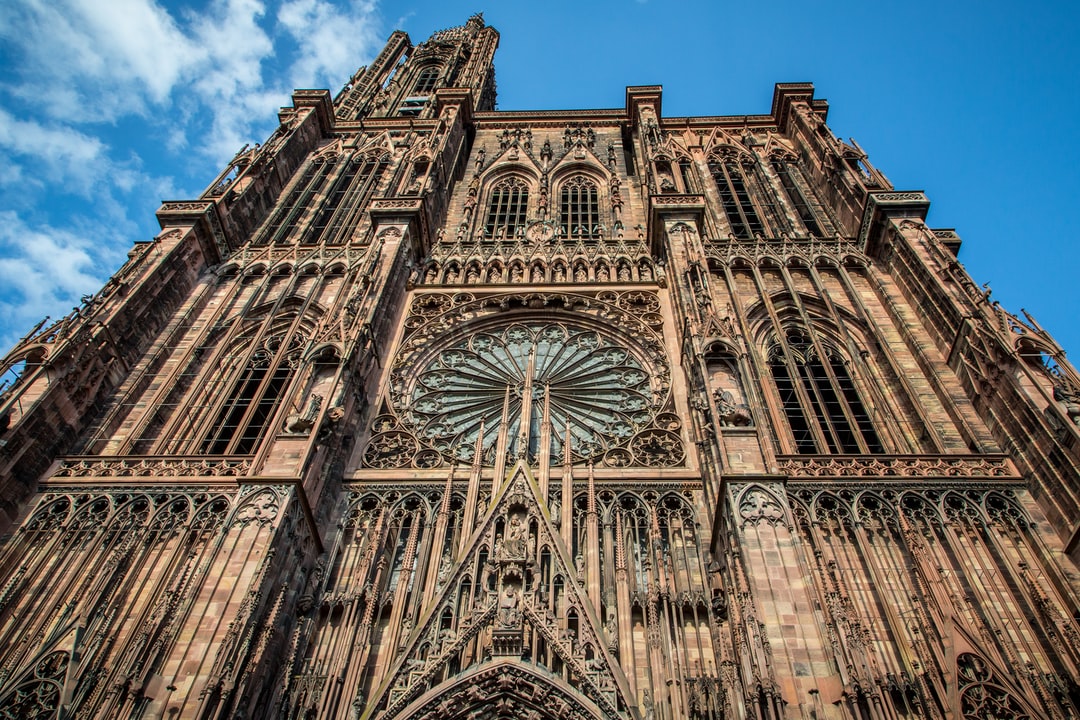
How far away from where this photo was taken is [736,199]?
900 inches

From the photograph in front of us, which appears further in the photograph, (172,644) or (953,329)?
(953,329)

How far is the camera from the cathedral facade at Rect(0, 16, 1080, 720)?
980cm

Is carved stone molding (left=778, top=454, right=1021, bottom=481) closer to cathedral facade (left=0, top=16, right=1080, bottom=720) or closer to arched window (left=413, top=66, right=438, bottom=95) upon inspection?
cathedral facade (left=0, top=16, right=1080, bottom=720)

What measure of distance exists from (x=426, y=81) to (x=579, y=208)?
750 inches

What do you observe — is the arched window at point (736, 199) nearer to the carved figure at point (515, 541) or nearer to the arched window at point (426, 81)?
the carved figure at point (515, 541)

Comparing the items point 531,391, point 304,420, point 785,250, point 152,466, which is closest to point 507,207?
point 785,250

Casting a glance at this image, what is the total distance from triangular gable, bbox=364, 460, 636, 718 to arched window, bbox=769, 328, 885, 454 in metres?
5.61

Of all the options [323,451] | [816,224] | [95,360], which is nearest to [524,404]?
[323,451]

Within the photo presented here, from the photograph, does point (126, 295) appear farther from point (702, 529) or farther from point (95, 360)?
point (702, 529)

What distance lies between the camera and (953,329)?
15.2m

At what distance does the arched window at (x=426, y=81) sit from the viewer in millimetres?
37656

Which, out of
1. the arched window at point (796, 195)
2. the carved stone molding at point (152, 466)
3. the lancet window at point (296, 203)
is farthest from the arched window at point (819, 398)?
the lancet window at point (296, 203)

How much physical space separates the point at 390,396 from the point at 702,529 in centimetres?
687

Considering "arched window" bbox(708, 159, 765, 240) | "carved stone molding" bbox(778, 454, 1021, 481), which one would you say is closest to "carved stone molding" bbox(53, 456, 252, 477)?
"carved stone molding" bbox(778, 454, 1021, 481)
